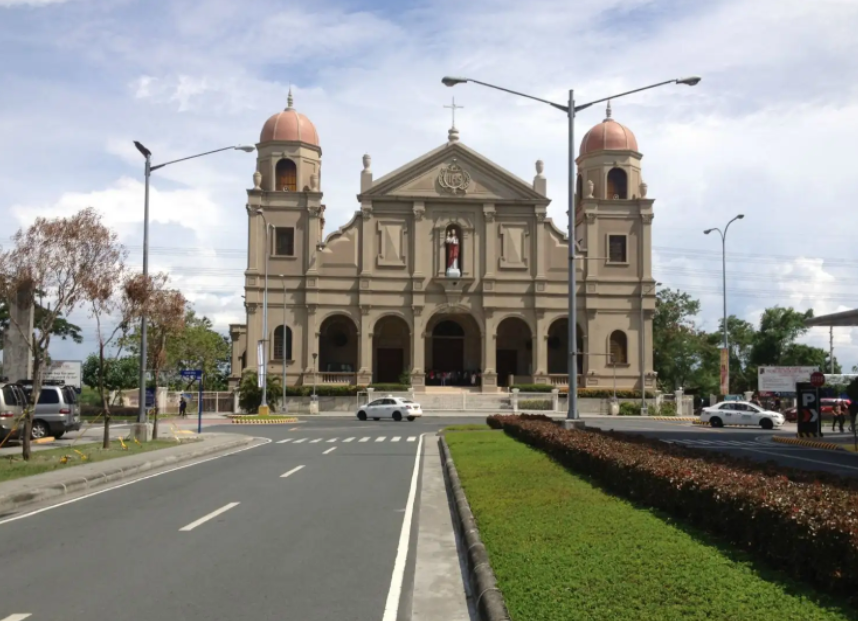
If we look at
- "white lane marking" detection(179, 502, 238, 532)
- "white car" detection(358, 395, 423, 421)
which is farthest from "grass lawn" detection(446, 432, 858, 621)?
"white car" detection(358, 395, 423, 421)

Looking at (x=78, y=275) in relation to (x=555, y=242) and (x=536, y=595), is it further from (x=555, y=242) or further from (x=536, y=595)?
(x=555, y=242)

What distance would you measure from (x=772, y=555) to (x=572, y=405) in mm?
14630

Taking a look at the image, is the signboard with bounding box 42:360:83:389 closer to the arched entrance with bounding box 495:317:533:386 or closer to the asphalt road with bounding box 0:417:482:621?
the arched entrance with bounding box 495:317:533:386

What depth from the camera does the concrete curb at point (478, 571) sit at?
6.69m

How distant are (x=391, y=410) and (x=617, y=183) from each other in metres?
26.2

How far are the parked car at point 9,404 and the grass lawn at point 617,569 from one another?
1793cm

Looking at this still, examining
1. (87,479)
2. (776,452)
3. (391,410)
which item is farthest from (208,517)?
(391,410)

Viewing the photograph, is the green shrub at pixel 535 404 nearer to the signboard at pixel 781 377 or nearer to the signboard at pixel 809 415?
the signboard at pixel 781 377

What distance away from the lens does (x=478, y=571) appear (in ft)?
26.0

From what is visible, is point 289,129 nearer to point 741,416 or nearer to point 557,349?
point 557,349

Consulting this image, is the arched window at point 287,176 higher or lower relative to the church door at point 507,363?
higher

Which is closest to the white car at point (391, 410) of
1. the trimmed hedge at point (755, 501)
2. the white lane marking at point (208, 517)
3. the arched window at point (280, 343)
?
the arched window at point (280, 343)

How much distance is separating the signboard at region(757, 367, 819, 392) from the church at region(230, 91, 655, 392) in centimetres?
726

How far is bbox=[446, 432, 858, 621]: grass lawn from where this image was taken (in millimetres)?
6004
